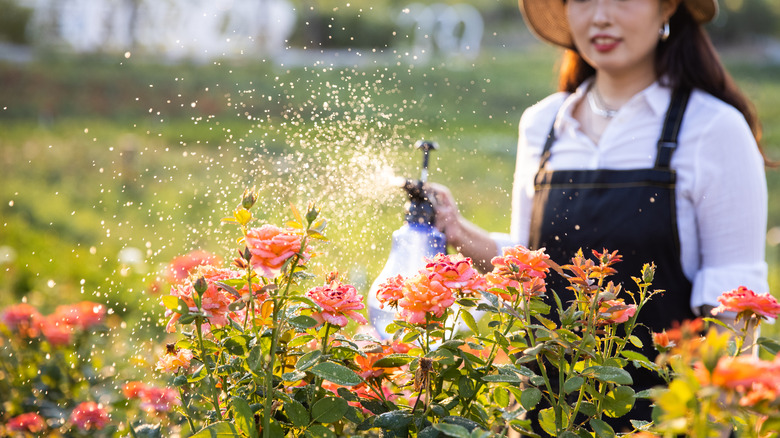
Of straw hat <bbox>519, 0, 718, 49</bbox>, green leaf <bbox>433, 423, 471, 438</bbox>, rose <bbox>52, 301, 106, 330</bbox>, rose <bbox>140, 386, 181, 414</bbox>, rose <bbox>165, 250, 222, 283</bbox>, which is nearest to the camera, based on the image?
green leaf <bbox>433, 423, 471, 438</bbox>

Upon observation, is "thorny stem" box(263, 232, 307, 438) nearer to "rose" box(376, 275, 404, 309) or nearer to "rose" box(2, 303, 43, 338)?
"rose" box(376, 275, 404, 309)

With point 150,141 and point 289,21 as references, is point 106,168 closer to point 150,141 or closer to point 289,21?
point 150,141

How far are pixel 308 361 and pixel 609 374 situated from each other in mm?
307

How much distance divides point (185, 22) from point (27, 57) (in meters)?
2.84

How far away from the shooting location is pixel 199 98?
12.2 meters

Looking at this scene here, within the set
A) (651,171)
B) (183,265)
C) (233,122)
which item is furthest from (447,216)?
(233,122)

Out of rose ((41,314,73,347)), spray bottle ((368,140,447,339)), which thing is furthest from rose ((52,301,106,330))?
spray bottle ((368,140,447,339))

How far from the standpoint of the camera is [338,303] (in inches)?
32.6

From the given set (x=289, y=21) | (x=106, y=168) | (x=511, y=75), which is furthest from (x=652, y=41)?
(x=289, y=21)

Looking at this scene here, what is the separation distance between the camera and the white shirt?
1.45 m

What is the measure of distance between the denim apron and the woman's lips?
0.16 meters

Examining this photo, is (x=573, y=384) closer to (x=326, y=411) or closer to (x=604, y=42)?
(x=326, y=411)

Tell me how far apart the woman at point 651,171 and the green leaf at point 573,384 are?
2.12 ft

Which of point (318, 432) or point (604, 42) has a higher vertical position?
point (604, 42)
